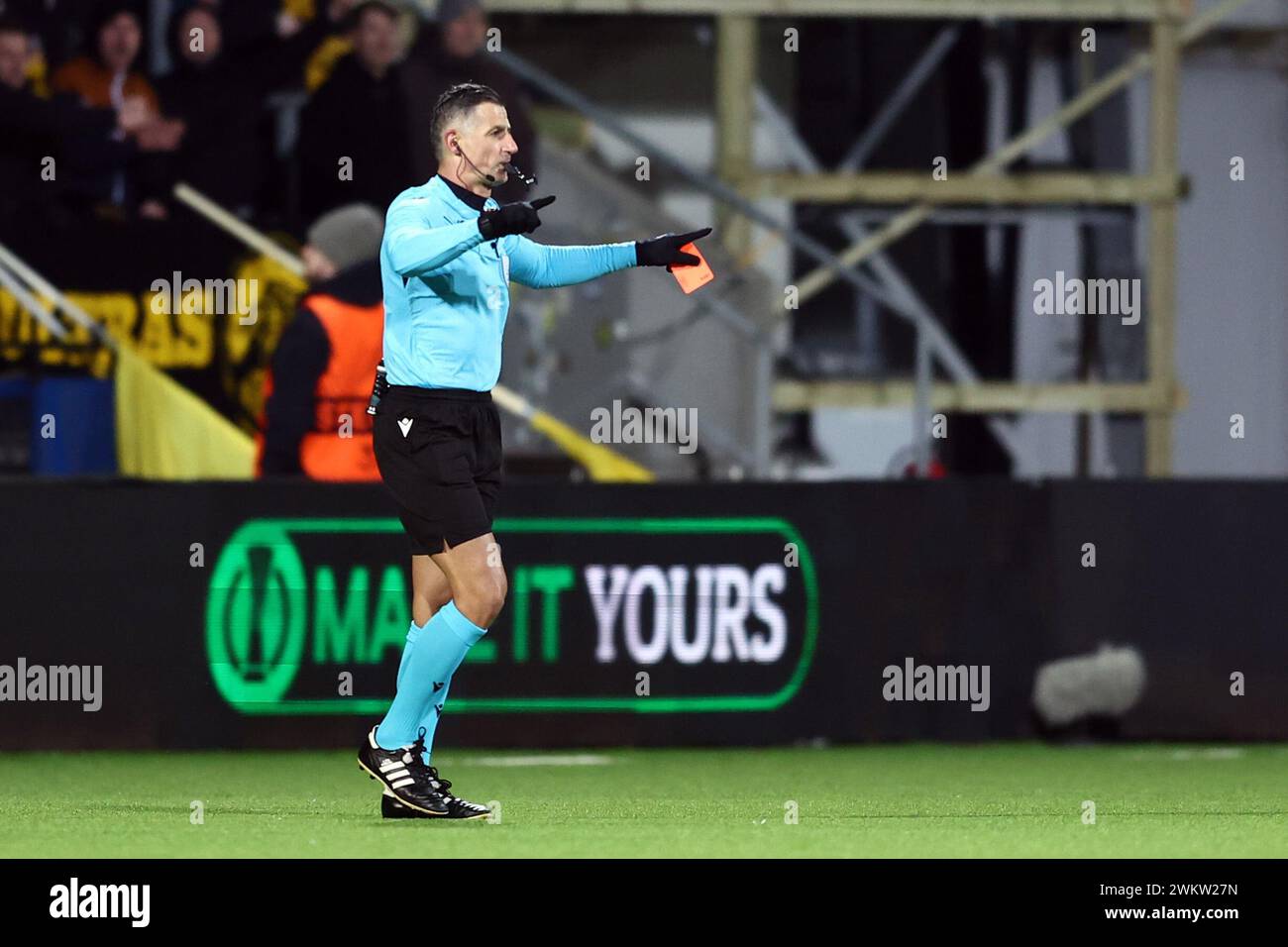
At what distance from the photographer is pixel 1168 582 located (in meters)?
12.6

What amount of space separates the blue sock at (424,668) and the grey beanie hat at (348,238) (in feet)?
12.9

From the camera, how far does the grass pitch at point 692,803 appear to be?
812 cm

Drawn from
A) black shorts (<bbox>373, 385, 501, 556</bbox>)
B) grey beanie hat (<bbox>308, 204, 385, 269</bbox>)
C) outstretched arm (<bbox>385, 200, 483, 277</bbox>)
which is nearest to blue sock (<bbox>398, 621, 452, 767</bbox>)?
black shorts (<bbox>373, 385, 501, 556</bbox>)

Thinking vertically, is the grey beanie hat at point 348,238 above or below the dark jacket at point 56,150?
below

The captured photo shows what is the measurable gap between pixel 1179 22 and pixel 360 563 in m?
8.49

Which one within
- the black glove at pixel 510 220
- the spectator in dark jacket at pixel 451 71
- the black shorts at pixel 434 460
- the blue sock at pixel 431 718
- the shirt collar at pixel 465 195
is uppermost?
the spectator in dark jacket at pixel 451 71

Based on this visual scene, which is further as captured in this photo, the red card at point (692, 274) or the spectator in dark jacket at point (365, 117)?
the spectator in dark jacket at point (365, 117)

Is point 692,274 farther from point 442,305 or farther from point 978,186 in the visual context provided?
point 978,186

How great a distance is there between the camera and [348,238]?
12570 mm

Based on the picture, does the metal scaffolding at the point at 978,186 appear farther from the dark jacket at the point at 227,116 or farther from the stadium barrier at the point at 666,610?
the stadium barrier at the point at 666,610

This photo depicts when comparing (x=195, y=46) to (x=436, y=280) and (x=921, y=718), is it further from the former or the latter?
(x=436, y=280)

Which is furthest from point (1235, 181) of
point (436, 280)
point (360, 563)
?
point (436, 280)

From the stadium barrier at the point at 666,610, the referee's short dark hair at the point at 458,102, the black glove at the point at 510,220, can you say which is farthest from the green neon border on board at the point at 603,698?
the black glove at the point at 510,220

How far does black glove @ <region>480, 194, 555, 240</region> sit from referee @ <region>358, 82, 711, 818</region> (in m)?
0.43
